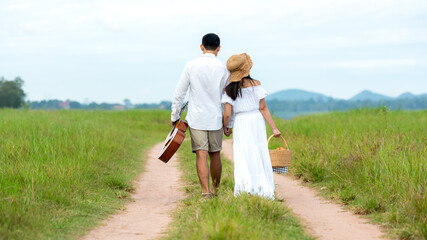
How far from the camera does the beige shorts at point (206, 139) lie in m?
6.36

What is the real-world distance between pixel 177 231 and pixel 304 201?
2.39 metres

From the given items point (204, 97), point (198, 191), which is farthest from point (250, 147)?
point (198, 191)

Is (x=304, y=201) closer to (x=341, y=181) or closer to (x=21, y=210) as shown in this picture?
(x=341, y=181)

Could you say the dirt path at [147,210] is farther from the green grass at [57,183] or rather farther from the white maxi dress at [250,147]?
A: the white maxi dress at [250,147]

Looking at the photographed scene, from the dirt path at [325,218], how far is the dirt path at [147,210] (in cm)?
154

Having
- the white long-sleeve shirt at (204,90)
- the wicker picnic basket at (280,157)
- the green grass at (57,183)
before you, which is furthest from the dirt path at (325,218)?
the green grass at (57,183)

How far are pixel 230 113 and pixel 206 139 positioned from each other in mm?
471

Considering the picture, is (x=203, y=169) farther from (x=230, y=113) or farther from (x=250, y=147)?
(x=230, y=113)

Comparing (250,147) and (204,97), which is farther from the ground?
(204,97)

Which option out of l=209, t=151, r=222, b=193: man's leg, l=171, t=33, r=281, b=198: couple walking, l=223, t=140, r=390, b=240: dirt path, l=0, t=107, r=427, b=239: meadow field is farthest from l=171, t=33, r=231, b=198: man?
l=223, t=140, r=390, b=240: dirt path

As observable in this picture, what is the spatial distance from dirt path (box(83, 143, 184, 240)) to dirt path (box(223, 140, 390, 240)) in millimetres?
1538

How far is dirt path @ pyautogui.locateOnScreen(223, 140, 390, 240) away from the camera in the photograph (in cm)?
507

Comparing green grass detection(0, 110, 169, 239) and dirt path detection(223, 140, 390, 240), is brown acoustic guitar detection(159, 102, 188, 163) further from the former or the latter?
dirt path detection(223, 140, 390, 240)

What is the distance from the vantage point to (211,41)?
20.7ft
